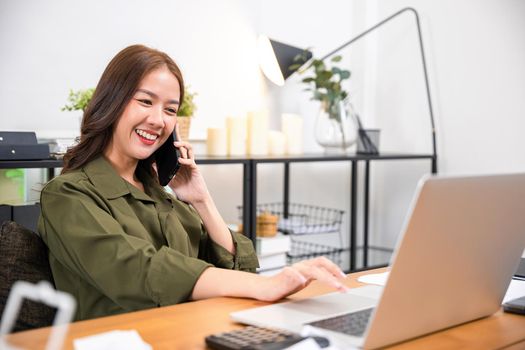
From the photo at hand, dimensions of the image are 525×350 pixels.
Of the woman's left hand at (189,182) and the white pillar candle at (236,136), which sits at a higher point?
the white pillar candle at (236,136)

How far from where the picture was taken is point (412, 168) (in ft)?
11.4

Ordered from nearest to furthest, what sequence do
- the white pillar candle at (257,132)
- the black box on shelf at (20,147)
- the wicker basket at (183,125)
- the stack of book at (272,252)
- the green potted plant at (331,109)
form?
the black box on shelf at (20,147) < the wicker basket at (183,125) < the stack of book at (272,252) < the white pillar candle at (257,132) < the green potted plant at (331,109)

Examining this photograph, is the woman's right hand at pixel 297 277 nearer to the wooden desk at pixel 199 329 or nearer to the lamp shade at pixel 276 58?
the wooden desk at pixel 199 329

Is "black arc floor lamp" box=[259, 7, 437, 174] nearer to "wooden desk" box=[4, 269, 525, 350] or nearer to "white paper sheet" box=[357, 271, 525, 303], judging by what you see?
"white paper sheet" box=[357, 271, 525, 303]

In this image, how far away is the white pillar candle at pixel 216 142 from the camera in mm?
2754

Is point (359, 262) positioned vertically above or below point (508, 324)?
below

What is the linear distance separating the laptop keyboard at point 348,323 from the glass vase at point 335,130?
221cm

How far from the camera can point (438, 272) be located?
0.92m

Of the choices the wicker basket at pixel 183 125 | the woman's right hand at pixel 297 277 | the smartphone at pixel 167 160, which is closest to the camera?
the woman's right hand at pixel 297 277

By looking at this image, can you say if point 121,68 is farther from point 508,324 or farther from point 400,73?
point 400,73

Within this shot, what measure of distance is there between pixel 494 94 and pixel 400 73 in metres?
0.51

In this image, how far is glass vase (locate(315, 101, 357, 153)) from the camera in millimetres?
3199

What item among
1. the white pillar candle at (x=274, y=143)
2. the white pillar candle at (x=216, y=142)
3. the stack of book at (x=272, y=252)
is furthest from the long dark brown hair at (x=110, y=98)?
the white pillar candle at (x=274, y=143)

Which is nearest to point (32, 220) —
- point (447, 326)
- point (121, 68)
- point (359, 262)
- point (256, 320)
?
point (121, 68)
